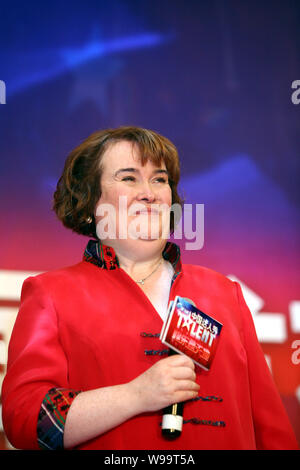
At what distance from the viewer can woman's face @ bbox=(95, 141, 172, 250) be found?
5.18 ft

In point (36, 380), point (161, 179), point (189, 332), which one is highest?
point (161, 179)

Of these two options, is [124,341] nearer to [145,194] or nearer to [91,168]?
[145,194]

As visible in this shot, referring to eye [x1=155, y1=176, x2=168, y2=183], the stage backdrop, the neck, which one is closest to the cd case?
the neck

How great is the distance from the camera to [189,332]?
118 cm

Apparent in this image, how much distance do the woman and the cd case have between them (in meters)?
0.04

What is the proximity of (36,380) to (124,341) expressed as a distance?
0.25 meters

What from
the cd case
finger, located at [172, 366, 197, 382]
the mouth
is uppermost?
the mouth

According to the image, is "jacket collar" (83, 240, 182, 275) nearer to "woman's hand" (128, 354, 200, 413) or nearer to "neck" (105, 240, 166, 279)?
"neck" (105, 240, 166, 279)

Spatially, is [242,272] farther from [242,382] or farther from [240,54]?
[240,54]

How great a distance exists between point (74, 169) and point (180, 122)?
964mm

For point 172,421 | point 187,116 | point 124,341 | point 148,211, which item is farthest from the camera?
point 187,116

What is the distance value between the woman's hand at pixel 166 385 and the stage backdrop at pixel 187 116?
114cm

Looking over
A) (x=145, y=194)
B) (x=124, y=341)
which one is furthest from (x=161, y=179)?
(x=124, y=341)
